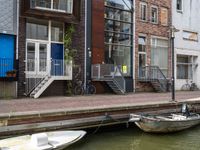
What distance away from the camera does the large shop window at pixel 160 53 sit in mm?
26047

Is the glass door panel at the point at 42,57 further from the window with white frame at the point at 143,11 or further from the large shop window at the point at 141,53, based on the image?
the window with white frame at the point at 143,11

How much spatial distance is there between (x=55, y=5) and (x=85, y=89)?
18.3 ft

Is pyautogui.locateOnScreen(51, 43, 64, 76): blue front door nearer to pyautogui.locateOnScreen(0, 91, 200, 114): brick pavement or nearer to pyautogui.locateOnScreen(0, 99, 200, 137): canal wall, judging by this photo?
pyautogui.locateOnScreen(0, 91, 200, 114): brick pavement

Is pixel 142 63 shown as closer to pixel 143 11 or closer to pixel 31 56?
pixel 143 11

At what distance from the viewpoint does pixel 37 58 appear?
63.1ft

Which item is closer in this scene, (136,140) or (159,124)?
(136,140)

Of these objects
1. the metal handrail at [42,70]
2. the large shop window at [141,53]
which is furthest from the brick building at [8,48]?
the large shop window at [141,53]

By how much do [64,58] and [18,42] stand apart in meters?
3.08

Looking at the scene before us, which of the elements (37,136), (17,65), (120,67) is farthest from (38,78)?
(37,136)

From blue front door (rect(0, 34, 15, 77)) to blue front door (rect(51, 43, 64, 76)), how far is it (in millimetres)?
2570

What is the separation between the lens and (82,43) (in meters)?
20.9

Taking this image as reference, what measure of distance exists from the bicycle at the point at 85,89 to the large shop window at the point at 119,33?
2591 mm

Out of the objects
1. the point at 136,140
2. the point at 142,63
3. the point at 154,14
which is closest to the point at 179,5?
the point at 154,14

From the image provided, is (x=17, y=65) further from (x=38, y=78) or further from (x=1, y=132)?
(x=1, y=132)
